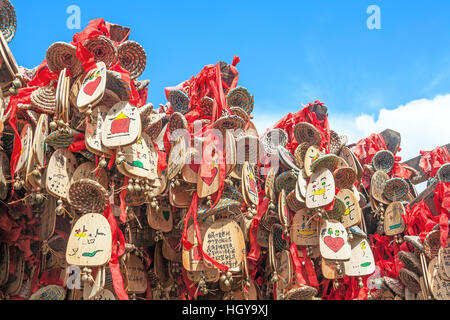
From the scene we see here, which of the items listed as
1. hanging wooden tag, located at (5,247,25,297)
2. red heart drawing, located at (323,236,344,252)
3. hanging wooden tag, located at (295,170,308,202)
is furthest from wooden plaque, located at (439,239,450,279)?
hanging wooden tag, located at (5,247,25,297)

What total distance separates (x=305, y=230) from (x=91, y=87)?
2.04 m

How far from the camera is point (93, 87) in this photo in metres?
2.49

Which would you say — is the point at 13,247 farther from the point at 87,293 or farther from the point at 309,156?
the point at 309,156

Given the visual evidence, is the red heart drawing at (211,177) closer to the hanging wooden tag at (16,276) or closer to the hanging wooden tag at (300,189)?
the hanging wooden tag at (300,189)

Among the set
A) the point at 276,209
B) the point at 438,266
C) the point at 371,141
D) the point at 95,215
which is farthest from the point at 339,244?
the point at 371,141

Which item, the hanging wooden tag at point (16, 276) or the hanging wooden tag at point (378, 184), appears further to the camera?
the hanging wooden tag at point (378, 184)

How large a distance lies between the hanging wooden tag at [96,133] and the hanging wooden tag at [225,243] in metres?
0.88

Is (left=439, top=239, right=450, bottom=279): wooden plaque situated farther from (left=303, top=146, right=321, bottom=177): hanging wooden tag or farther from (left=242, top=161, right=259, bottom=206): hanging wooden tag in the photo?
(left=242, top=161, right=259, bottom=206): hanging wooden tag

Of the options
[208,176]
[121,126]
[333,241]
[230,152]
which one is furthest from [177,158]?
[333,241]

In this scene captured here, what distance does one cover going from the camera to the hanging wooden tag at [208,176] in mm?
2930

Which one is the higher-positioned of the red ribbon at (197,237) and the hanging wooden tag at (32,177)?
the hanging wooden tag at (32,177)

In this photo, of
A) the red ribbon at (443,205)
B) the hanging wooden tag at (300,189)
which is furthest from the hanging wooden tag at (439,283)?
the hanging wooden tag at (300,189)

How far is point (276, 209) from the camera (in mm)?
3855

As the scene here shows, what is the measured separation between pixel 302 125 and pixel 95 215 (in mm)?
2243
